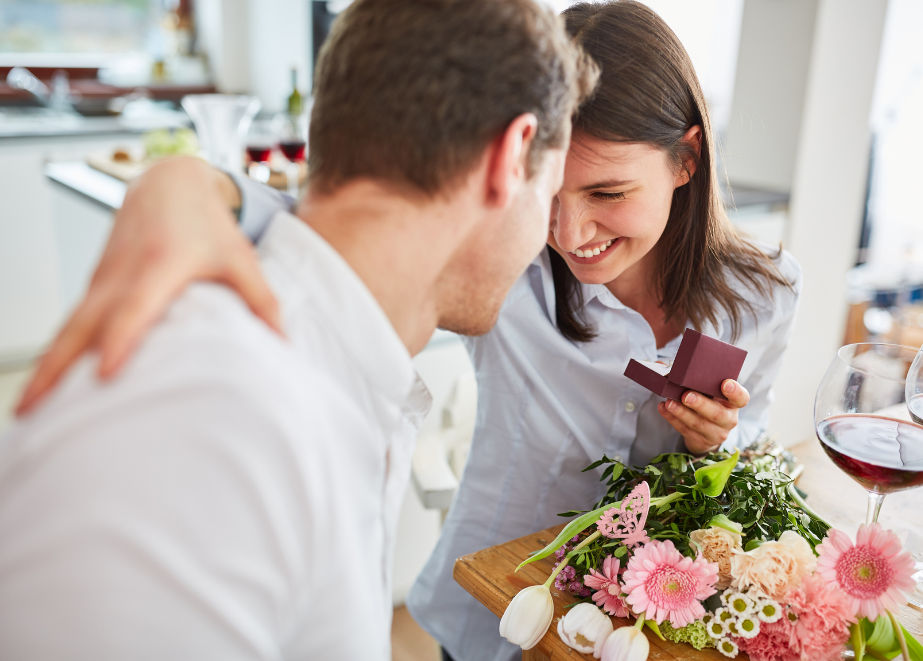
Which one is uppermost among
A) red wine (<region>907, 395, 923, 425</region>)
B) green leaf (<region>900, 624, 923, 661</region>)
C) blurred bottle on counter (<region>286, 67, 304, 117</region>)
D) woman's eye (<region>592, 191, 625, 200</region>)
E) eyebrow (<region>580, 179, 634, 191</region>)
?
eyebrow (<region>580, 179, 634, 191</region>)

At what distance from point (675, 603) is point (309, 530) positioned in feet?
1.32

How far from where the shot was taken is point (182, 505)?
444 mm

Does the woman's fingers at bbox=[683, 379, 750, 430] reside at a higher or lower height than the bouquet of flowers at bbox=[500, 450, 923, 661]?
higher

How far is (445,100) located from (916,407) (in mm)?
684

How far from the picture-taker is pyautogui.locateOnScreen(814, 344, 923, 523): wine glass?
2.52ft

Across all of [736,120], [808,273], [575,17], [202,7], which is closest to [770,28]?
[736,120]

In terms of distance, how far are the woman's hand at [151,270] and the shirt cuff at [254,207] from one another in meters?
0.12

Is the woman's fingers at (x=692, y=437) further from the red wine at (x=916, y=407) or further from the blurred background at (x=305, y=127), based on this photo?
the blurred background at (x=305, y=127)

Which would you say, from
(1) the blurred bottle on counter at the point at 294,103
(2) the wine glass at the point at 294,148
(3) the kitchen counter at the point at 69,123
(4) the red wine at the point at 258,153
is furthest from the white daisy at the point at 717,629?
(3) the kitchen counter at the point at 69,123

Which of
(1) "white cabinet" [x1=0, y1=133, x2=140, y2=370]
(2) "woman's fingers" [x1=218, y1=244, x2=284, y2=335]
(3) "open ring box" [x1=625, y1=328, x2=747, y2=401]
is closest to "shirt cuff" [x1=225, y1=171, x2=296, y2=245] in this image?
(2) "woman's fingers" [x1=218, y1=244, x2=284, y2=335]

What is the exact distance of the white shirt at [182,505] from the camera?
16.8 inches

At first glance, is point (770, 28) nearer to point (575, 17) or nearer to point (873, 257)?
point (575, 17)

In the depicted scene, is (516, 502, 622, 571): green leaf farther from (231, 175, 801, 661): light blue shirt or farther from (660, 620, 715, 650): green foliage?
(231, 175, 801, 661): light blue shirt

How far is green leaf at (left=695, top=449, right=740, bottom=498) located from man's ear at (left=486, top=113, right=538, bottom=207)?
36 centimetres
